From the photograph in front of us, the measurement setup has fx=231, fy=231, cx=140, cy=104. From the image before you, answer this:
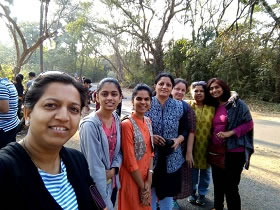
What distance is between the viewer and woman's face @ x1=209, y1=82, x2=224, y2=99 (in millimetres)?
2766

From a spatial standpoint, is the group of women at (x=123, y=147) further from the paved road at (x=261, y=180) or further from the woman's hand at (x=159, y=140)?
the paved road at (x=261, y=180)

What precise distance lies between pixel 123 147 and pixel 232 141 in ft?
4.32

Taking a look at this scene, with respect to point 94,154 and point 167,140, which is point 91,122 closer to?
point 94,154

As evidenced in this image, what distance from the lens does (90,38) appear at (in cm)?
3191

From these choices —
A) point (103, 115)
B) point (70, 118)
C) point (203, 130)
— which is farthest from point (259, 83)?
point (70, 118)

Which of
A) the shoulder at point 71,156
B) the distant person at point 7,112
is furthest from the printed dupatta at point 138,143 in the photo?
the distant person at point 7,112

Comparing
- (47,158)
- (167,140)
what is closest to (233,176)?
(167,140)

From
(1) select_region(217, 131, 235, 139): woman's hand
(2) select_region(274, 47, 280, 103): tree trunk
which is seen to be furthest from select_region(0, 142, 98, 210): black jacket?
(2) select_region(274, 47, 280, 103): tree trunk

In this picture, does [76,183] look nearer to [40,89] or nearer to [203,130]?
[40,89]

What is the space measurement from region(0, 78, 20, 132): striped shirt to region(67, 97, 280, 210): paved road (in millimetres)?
2445

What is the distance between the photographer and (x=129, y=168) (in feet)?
6.89

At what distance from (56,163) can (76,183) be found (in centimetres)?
14

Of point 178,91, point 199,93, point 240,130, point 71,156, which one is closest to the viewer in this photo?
point 71,156

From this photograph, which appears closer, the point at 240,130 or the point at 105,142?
the point at 105,142
